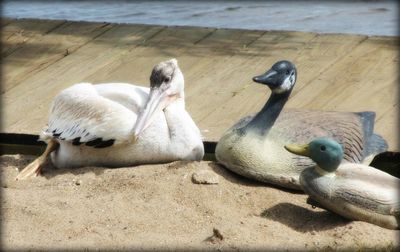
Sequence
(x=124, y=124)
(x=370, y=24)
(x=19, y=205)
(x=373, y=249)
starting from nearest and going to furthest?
(x=373, y=249) < (x=19, y=205) < (x=124, y=124) < (x=370, y=24)

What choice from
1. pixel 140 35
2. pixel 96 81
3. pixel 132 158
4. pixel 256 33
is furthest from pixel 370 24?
pixel 132 158

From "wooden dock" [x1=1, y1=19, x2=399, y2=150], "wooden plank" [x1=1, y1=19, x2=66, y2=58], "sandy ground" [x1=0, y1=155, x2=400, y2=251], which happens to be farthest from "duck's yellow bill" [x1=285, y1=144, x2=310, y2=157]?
"wooden plank" [x1=1, y1=19, x2=66, y2=58]

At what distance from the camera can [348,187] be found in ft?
19.5

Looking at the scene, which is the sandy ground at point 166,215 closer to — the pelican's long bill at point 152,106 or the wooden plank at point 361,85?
the pelican's long bill at point 152,106

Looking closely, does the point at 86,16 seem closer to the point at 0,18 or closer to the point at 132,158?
the point at 0,18

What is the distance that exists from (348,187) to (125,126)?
1.65 metres

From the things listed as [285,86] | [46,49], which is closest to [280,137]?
[285,86]

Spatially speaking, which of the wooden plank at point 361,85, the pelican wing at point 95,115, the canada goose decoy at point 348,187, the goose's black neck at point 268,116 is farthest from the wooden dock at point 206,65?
the canada goose decoy at point 348,187

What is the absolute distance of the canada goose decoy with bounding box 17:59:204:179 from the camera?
690cm

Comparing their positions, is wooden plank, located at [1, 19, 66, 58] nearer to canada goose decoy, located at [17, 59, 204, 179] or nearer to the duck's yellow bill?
canada goose decoy, located at [17, 59, 204, 179]

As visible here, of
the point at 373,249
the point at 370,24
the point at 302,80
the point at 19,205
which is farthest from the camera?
the point at 370,24

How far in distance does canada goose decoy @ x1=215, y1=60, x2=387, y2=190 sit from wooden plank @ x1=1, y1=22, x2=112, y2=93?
9.09ft

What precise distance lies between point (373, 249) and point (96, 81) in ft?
12.3

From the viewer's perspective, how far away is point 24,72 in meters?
9.05
